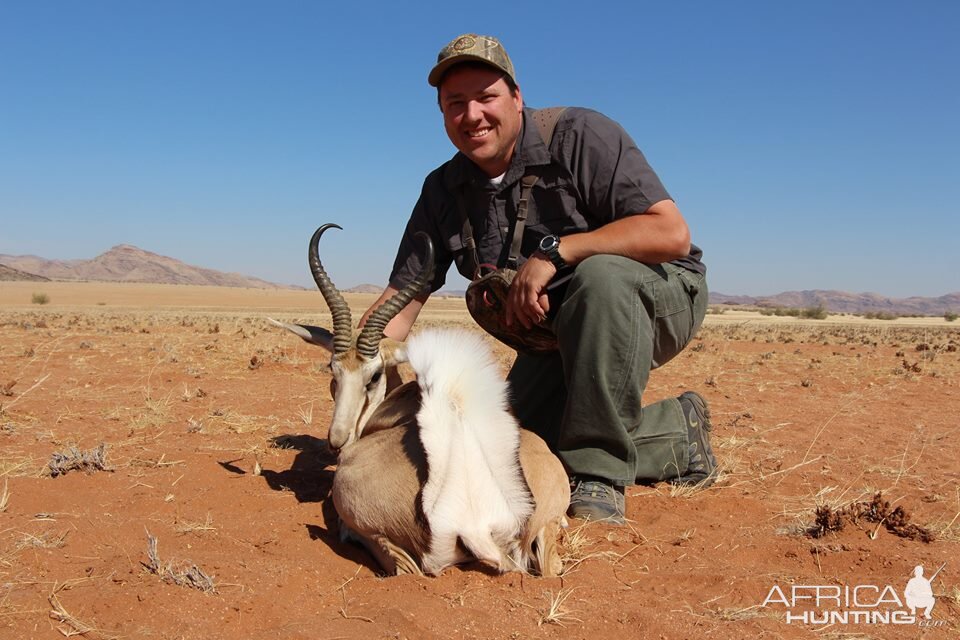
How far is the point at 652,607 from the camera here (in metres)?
2.67

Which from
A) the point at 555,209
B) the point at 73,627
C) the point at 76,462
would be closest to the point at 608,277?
the point at 555,209

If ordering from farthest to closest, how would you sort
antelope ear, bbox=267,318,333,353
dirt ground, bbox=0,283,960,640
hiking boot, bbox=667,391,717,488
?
antelope ear, bbox=267,318,333,353
hiking boot, bbox=667,391,717,488
dirt ground, bbox=0,283,960,640

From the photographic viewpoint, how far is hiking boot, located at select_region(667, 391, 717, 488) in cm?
461

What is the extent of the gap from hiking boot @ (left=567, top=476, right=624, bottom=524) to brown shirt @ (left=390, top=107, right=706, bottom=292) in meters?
1.57

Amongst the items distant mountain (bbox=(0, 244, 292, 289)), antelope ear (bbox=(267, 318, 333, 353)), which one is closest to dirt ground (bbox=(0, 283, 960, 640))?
antelope ear (bbox=(267, 318, 333, 353))

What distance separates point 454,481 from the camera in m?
2.96

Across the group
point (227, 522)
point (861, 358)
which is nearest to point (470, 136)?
point (227, 522)

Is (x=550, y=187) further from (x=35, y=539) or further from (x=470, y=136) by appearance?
(x=35, y=539)

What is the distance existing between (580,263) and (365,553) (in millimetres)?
2007

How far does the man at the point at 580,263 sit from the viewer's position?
3.94 m

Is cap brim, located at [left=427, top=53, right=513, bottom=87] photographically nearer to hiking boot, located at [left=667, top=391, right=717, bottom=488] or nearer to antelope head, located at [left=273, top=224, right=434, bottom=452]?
antelope head, located at [left=273, top=224, right=434, bottom=452]

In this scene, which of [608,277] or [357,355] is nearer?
[608,277]

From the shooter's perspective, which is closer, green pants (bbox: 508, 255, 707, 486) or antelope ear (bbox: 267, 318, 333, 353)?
green pants (bbox: 508, 255, 707, 486)

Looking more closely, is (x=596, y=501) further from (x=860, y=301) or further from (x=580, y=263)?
(x=860, y=301)
